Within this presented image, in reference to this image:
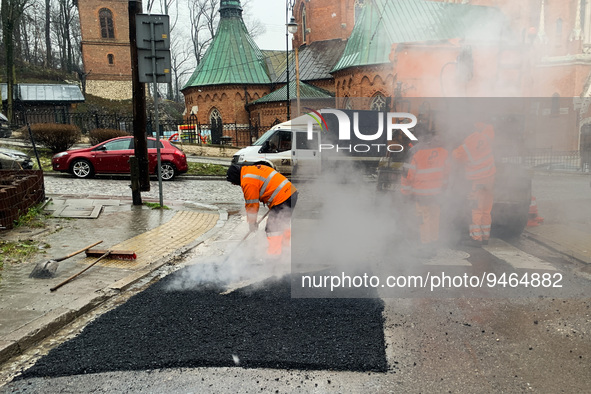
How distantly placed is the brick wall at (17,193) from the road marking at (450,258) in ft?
21.3

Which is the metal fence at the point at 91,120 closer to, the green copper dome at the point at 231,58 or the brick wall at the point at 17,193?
the green copper dome at the point at 231,58

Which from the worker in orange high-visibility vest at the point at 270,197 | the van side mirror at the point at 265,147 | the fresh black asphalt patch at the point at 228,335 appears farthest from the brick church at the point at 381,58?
the fresh black asphalt patch at the point at 228,335

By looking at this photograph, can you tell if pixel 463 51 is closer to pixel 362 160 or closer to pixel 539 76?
pixel 539 76

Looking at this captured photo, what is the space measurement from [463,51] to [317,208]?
4134 mm

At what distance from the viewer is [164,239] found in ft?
22.8

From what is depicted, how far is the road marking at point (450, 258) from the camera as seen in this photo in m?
5.21

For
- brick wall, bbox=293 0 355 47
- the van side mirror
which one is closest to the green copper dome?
brick wall, bbox=293 0 355 47

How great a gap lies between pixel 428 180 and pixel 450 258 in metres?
1.11

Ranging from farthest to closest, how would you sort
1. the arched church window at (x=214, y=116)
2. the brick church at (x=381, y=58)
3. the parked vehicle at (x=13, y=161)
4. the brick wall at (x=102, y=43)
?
the brick wall at (x=102, y=43) < the arched church window at (x=214, y=116) < the parked vehicle at (x=13, y=161) < the brick church at (x=381, y=58)

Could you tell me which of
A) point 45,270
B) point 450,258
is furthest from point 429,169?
point 45,270

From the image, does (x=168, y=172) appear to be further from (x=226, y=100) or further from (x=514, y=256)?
(x=226, y=100)

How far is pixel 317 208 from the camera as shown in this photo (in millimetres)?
7801

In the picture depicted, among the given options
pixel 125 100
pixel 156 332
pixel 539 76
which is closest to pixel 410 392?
pixel 156 332

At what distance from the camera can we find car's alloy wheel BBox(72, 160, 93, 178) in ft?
44.8
